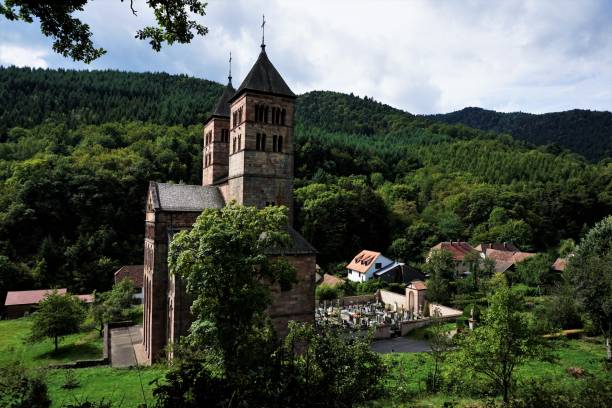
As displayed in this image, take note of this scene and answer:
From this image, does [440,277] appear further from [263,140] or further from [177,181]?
[177,181]

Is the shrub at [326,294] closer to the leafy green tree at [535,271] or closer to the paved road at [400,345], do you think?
the paved road at [400,345]

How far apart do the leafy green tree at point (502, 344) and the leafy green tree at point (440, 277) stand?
86.8 ft

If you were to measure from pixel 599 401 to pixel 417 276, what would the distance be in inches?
1932

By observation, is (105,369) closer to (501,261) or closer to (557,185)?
(501,261)

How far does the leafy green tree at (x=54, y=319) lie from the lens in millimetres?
28344

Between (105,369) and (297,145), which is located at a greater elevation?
(297,145)

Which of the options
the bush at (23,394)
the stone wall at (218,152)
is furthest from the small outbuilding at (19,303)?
the bush at (23,394)

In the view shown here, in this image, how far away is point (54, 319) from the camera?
28.4 metres

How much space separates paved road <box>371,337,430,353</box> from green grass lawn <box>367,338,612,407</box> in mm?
4439

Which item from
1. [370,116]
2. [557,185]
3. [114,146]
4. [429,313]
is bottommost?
[429,313]

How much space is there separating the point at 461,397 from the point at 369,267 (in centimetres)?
3839

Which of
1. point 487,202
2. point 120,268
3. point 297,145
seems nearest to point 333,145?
point 297,145

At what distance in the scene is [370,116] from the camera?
187250 millimetres

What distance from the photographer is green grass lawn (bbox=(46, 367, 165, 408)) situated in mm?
15569
